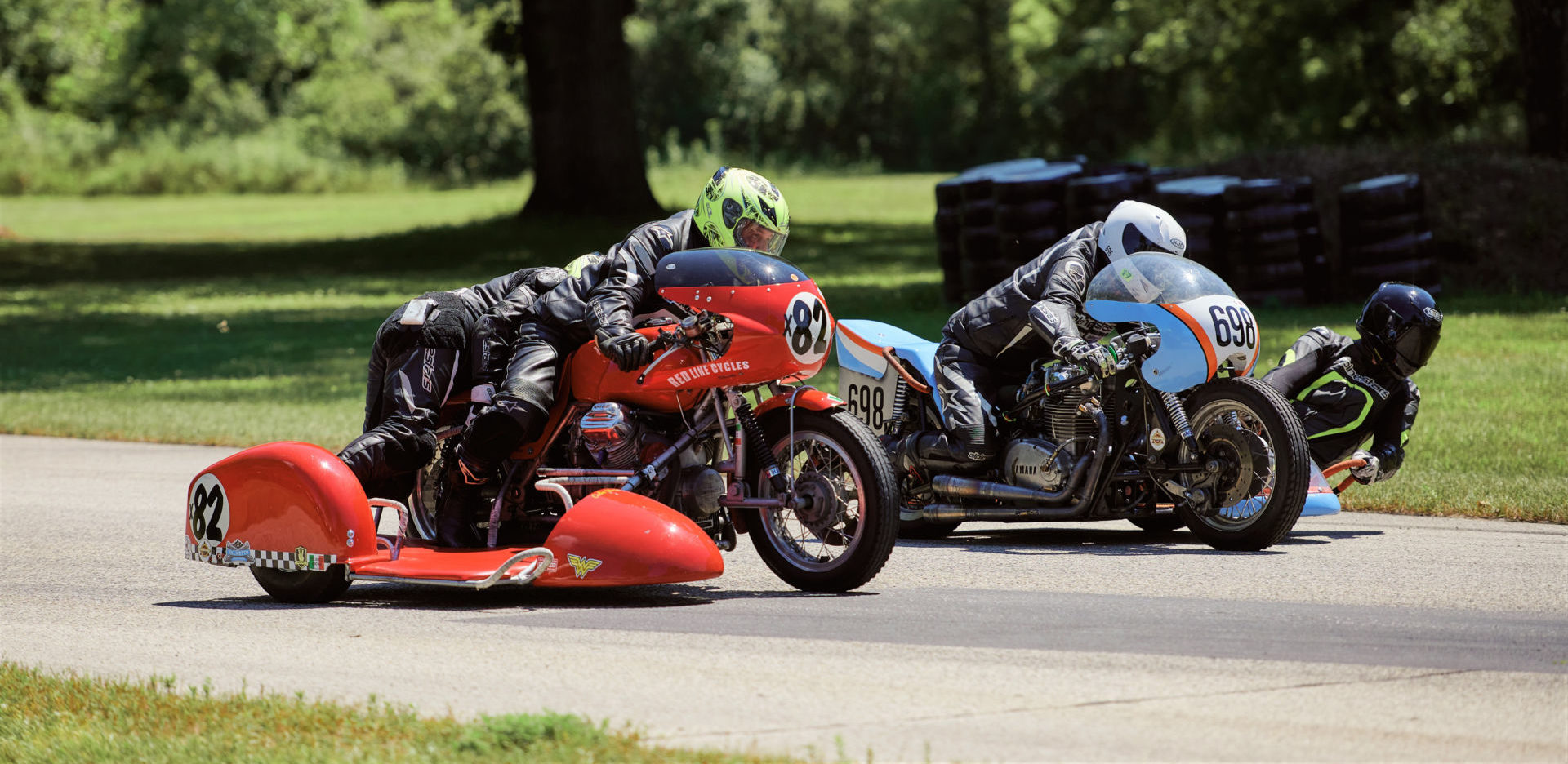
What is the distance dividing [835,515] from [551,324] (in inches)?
61.0

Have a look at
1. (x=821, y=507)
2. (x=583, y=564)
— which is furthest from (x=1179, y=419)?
(x=583, y=564)

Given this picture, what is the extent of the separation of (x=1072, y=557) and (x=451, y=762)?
4.32 m

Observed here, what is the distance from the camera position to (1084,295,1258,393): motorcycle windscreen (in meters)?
8.46

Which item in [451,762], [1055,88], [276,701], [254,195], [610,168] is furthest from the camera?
[1055,88]

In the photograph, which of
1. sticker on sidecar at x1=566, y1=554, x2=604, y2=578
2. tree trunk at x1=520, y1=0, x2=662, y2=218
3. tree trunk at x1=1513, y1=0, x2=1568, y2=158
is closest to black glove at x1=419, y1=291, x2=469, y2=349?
sticker on sidecar at x1=566, y1=554, x2=604, y2=578

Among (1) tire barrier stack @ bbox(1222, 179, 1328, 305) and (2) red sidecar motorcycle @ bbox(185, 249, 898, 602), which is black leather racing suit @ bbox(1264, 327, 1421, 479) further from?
(1) tire barrier stack @ bbox(1222, 179, 1328, 305)

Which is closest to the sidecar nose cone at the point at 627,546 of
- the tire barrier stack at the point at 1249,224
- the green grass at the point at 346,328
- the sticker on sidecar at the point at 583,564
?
the sticker on sidecar at the point at 583,564

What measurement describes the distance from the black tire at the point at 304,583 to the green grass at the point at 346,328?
5.79 meters

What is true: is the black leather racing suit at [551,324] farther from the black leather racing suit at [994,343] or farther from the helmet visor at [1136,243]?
the helmet visor at [1136,243]

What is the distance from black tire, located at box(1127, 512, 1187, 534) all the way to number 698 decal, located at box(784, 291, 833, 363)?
256 centimetres

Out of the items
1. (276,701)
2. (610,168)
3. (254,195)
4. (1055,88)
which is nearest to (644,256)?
(276,701)

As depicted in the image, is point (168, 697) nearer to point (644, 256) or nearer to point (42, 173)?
point (644, 256)

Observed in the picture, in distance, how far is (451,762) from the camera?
4.93 m

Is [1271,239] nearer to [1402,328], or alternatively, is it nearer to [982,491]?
[1402,328]
